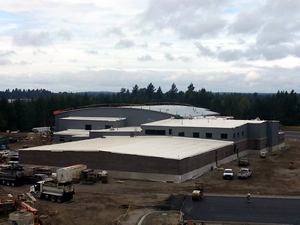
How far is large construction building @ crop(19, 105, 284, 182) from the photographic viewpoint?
4922 cm

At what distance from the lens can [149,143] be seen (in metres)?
59.4

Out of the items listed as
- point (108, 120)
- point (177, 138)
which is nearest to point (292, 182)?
point (177, 138)

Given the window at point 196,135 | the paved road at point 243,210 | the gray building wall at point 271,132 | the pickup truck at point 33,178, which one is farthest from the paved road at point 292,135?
the pickup truck at point 33,178

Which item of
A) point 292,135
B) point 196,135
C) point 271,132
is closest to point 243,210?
point 196,135

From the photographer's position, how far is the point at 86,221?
108 ft

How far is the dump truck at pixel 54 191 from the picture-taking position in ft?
126

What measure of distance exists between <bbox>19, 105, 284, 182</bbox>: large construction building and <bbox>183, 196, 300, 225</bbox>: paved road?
978 cm

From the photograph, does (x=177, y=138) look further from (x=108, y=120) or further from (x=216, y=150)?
(x=108, y=120)

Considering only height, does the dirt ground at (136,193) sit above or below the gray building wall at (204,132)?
below

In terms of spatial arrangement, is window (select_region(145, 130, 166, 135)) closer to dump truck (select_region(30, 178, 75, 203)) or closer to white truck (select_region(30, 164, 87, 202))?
white truck (select_region(30, 164, 87, 202))

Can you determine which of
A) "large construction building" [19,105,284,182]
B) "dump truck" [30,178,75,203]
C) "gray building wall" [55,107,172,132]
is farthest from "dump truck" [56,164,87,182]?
"gray building wall" [55,107,172,132]

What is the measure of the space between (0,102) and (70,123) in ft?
121

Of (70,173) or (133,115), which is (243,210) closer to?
(70,173)

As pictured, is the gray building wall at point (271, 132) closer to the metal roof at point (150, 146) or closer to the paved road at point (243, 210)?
the metal roof at point (150, 146)
